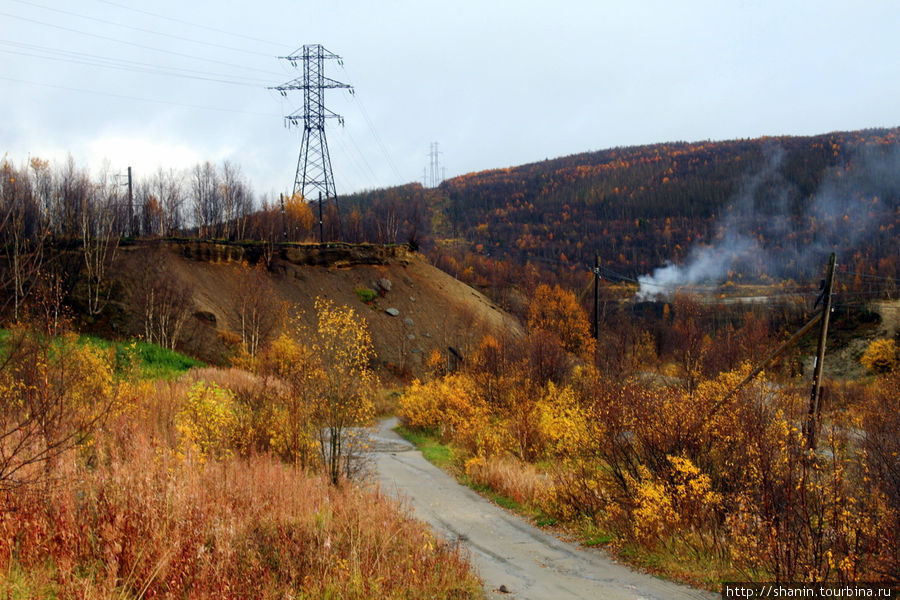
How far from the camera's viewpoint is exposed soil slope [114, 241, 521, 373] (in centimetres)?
4212

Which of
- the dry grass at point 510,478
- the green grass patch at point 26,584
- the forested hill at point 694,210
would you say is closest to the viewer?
the green grass patch at point 26,584

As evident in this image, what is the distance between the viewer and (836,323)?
71.6 m

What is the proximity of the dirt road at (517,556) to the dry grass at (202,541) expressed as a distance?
1192mm

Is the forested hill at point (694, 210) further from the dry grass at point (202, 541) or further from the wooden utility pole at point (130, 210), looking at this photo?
the dry grass at point (202, 541)

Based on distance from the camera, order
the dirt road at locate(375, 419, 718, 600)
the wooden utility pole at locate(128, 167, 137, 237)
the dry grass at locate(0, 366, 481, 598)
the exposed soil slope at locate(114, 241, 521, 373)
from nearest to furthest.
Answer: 1. the dry grass at locate(0, 366, 481, 598)
2. the dirt road at locate(375, 419, 718, 600)
3. the exposed soil slope at locate(114, 241, 521, 373)
4. the wooden utility pole at locate(128, 167, 137, 237)

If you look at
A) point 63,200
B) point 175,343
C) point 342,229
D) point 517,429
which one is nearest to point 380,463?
point 517,429

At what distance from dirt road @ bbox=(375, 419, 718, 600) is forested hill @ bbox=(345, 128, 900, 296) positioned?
3939 inches

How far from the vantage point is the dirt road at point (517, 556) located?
344 inches

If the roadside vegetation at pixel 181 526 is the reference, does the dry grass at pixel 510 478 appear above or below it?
below

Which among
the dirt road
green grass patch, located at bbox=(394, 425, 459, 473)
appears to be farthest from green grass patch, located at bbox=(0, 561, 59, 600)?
green grass patch, located at bbox=(394, 425, 459, 473)

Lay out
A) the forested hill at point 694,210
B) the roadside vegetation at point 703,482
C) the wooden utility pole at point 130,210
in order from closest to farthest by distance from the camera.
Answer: the roadside vegetation at point 703,482 < the wooden utility pole at point 130,210 < the forested hill at point 694,210

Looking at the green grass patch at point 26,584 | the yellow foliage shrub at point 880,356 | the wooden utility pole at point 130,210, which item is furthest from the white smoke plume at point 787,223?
the green grass patch at point 26,584

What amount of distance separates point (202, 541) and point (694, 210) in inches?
6694

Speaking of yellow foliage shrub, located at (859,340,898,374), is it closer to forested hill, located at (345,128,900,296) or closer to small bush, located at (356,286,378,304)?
small bush, located at (356,286,378,304)
